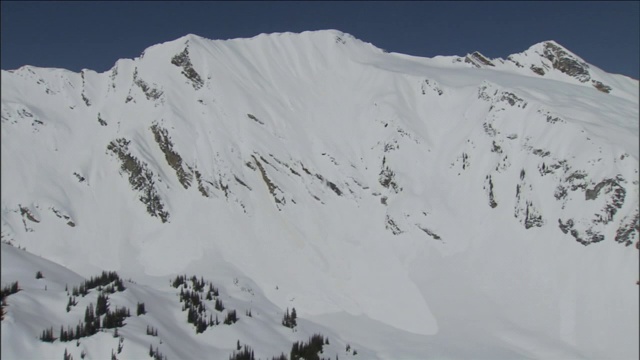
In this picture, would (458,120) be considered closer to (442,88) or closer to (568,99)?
(442,88)

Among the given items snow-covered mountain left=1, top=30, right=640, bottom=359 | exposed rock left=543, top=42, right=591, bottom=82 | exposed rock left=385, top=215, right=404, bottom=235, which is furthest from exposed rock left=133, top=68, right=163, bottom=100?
exposed rock left=543, top=42, right=591, bottom=82

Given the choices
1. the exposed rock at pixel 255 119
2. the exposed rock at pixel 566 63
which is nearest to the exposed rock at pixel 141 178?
the exposed rock at pixel 255 119

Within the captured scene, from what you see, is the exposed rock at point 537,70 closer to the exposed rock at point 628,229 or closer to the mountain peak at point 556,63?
the mountain peak at point 556,63

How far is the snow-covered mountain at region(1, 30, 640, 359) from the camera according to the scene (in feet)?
96.4

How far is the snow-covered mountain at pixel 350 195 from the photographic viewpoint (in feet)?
96.4

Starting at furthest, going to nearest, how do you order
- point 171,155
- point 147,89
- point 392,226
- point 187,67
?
point 187,67 → point 147,89 → point 171,155 → point 392,226

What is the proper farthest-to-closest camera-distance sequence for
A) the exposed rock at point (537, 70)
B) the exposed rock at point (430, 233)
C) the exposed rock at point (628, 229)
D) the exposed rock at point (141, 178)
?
the exposed rock at point (537, 70), the exposed rock at point (141, 178), the exposed rock at point (430, 233), the exposed rock at point (628, 229)

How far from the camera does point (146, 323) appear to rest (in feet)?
47.5

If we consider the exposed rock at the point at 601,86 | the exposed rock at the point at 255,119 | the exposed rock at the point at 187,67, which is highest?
the exposed rock at the point at 601,86

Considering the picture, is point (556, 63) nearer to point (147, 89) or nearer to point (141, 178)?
point (147, 89)

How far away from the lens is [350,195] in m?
43.8

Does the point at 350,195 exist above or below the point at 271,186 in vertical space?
above

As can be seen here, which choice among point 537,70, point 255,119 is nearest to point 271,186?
point 255,119

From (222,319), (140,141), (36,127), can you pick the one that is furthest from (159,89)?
(222,319)
